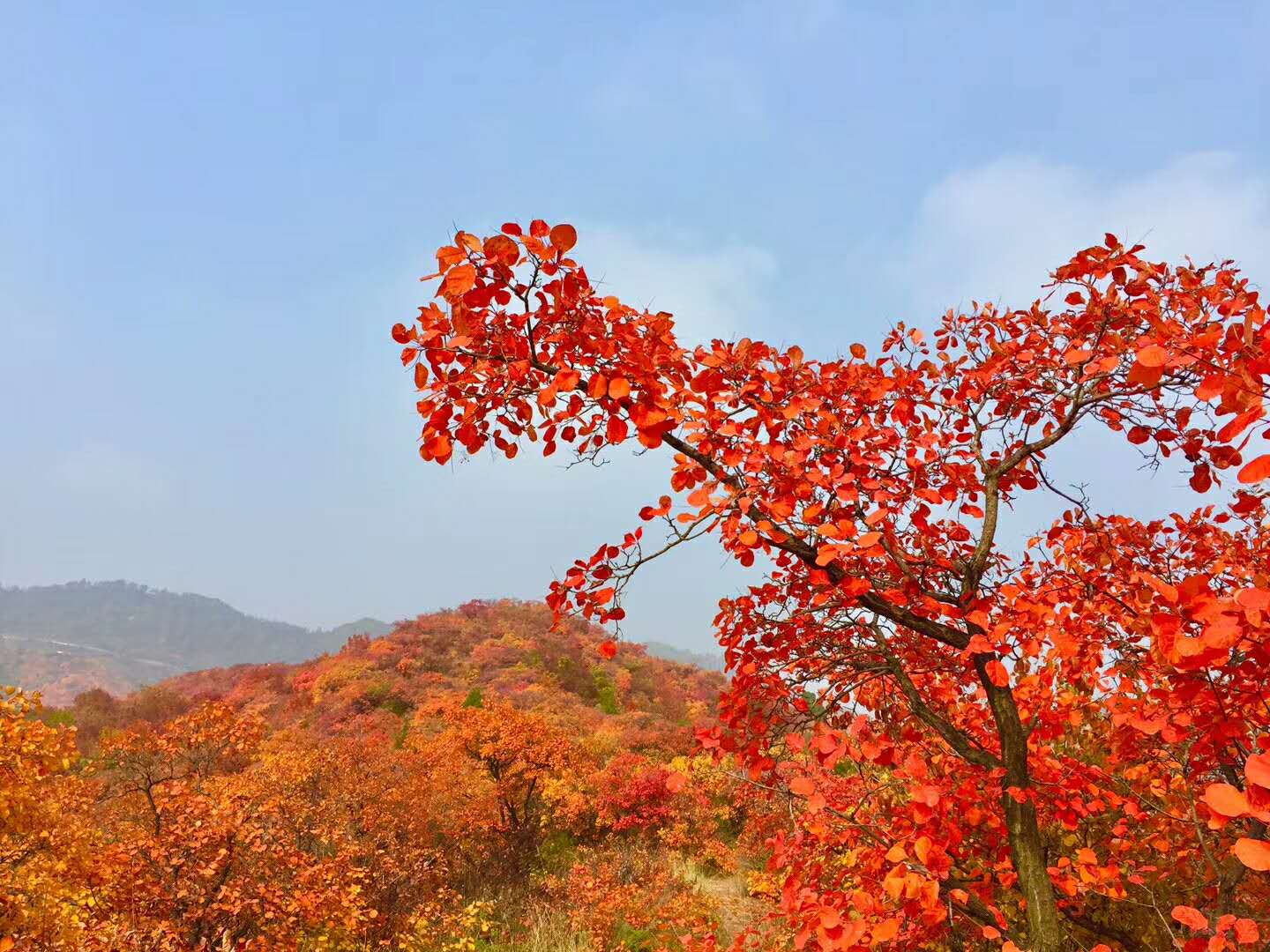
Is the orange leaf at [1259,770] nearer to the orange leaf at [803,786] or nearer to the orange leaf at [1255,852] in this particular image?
the orange leaf at [1255,852]

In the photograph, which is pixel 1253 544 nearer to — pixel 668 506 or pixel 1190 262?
pixel 1190 262

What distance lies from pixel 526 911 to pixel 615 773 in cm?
384

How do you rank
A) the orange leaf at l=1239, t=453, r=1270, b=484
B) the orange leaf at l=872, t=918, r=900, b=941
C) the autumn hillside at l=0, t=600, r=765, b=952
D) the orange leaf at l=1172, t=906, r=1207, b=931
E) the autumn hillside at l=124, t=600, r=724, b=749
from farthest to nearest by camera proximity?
1. the autumn hillside at l=124, t=600, r=724, b=749
2. the autumn hillside at l=0, t=600, r=765, b=952
3. the orange leaf at l=872, t=918, r=900, b=941
4. the orange leaf at l=1172, t=906, r=1207, b=931
5. the orange leaf at l=1239, t=453, r=1270, b=484

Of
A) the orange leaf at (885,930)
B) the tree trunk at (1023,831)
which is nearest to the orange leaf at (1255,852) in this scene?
the orange leaf at (885,930)

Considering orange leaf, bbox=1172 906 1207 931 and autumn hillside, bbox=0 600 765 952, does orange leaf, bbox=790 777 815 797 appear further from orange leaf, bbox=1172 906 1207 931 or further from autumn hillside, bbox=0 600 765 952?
orange leaf, bbox=1172 906 1207 931

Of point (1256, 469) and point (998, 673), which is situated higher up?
point (1256, 469)

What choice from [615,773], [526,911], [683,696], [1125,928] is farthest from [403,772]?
[683,696]

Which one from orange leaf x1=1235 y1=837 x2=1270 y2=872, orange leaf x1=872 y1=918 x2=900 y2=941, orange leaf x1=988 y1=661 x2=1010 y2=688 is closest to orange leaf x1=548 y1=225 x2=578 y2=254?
orange leaf x1=1235 y1=837 x2=1270 y2=872

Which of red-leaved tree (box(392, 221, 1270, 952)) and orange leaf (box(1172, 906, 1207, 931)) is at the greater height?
red-leaved tree (box(392, 221, 1270, 952))

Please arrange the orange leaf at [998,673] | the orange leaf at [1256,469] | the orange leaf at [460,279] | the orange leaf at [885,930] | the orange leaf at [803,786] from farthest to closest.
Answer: the orange leaf at [998,673], the orange leaf at [803,786], the orange leaf at [885,930], the orange leaf at [460,279], the orange leaf at [1256,469]

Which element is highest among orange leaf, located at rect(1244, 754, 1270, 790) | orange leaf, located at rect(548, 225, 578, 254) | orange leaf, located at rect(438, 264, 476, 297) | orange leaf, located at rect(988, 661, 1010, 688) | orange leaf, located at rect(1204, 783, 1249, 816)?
orange leaf, located at rect(548, 225, 578, 254)

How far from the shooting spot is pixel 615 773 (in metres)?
13.5

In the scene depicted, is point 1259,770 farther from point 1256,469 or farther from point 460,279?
point 460,279

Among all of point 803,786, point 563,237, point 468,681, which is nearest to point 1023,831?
point 803,786
